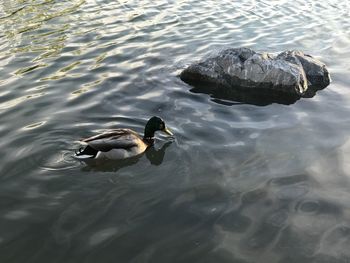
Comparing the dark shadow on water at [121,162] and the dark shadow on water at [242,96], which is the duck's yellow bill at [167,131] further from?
the dark shadow on water at [242,96]

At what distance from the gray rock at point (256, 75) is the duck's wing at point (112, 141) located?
11.7ft

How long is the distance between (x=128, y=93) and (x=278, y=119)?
11.2ft

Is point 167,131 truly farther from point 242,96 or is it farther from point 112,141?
point 242,96

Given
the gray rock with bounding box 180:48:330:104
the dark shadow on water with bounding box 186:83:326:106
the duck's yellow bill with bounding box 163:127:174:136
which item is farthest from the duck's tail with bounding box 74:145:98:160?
the gray rock with bounding box 180:48:330:104

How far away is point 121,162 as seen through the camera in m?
8.61

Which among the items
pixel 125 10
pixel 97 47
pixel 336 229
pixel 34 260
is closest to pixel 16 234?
pixel 34 260

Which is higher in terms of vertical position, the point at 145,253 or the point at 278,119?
the point at 145,253

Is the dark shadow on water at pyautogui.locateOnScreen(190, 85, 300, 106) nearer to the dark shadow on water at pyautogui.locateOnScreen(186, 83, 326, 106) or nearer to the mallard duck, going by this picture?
the dark shadow on water at pyautogui.locateOnScreen(186, 83, 326, 106)

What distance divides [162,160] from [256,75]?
443 cm

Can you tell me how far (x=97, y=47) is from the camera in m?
14.2

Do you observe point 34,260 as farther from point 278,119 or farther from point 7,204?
point 278,119

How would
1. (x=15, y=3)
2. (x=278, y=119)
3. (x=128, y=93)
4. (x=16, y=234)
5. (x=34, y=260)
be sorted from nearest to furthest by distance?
(x=34, y=260), (x=16, y=234), (x=278, y=119), (x=128, y=93), (x=15, y=3)

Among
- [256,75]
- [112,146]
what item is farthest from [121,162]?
[256,75]

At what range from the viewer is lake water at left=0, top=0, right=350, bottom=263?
21.5 feet
